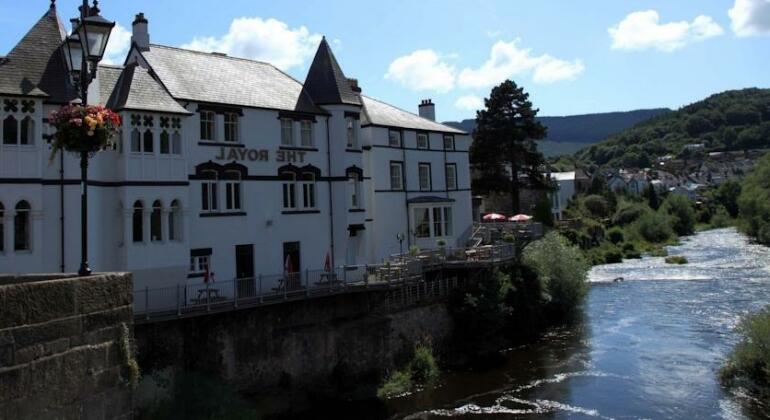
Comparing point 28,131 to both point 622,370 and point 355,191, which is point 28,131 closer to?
point 355,191

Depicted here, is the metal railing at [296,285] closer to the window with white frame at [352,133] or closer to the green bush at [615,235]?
the window with white frame at [352,133]

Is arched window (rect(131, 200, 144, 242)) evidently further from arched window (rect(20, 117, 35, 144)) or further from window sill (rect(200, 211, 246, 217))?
arched window (rect(20, 117, 35, 144))

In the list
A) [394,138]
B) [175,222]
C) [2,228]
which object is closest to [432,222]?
[394,138]

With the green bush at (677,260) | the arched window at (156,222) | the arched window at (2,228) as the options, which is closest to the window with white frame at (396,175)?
the arched window at (156,222)

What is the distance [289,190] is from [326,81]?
20.5 feet

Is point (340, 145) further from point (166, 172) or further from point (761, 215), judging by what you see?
point (761, 215)

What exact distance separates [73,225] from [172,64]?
9.22m

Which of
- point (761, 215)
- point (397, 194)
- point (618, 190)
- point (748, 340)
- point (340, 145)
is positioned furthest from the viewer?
point (618, 190)

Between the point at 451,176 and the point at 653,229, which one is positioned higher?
the point at 451,176

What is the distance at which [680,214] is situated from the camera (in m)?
109

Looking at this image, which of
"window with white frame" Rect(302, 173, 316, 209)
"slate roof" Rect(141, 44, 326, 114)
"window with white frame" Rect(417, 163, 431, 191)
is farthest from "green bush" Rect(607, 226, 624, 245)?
"window with white frame" Rect(302, 173, 316, 209)

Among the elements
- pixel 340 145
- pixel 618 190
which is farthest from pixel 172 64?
pixel 618 190

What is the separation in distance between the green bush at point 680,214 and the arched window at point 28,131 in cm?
9972

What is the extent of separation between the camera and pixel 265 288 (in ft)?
90.0
